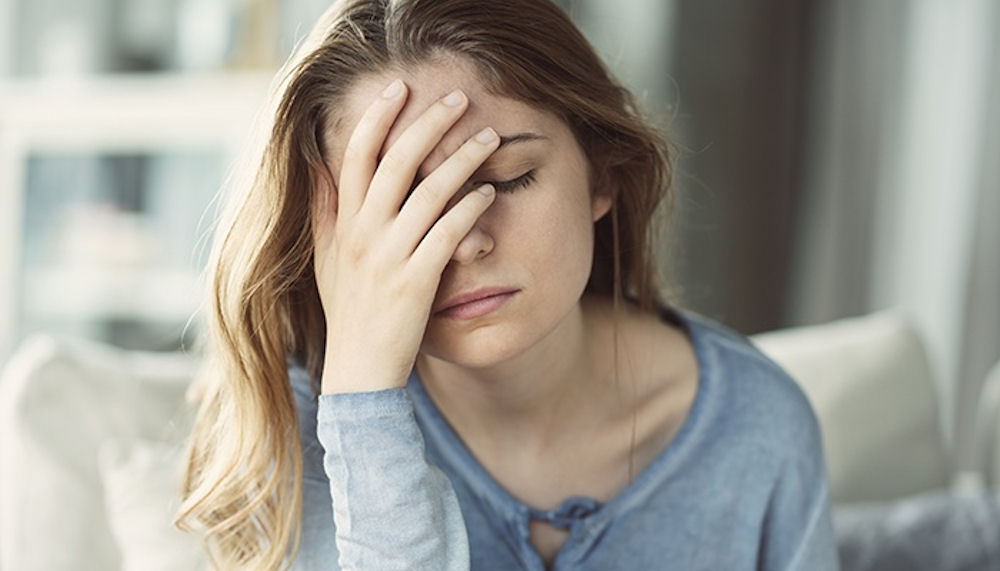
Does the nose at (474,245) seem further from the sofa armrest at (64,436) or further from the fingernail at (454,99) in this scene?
the sofa armrest at (64,436)

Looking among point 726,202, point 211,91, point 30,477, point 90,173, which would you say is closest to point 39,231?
point 90,173

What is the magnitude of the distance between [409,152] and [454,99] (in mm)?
66

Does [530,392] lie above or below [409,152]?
below

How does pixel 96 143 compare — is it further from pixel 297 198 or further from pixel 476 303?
pixel 476 303

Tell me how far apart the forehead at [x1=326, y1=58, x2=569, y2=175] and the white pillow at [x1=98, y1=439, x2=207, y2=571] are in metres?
0.58

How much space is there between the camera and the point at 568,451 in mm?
1525

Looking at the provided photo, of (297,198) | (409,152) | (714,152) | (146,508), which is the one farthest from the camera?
(714,152)

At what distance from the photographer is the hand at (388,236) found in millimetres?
1188

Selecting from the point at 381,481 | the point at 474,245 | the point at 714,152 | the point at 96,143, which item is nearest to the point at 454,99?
the point at 474,245

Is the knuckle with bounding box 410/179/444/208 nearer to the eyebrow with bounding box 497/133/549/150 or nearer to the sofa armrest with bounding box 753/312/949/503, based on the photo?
the eyebrow with bounding box 497/133/549/150

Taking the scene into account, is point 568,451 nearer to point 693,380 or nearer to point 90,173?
point 693,380

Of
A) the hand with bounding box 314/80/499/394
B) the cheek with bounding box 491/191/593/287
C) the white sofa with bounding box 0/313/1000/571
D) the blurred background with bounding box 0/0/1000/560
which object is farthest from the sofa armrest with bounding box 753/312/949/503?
the blurred background with bounding box 0/0/1000/560

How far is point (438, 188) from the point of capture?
1.19 metres

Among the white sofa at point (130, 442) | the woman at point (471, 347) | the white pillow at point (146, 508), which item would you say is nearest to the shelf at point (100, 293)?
the white sofa at point (130, 442)
